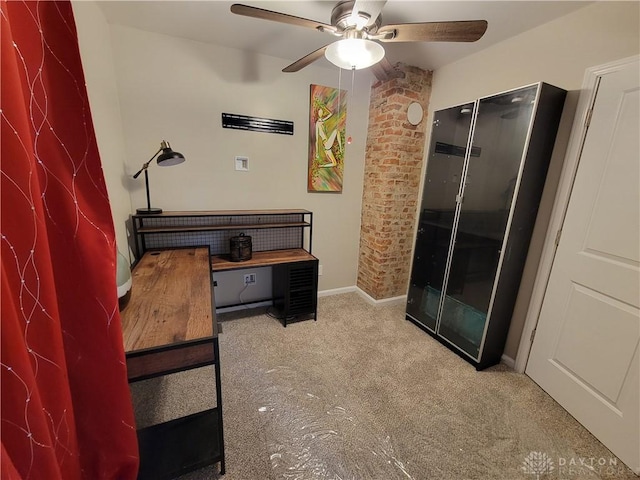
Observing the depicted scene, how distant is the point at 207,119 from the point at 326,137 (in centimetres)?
113

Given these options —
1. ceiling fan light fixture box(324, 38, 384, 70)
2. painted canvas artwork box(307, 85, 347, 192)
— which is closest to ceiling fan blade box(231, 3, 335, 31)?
ceiling fan light fixture box(324, 38, 384, 70)

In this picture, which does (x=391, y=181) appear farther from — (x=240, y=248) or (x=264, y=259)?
(x=240, y=248)

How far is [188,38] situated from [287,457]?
2.99 m

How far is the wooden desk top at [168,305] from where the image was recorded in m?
1.08

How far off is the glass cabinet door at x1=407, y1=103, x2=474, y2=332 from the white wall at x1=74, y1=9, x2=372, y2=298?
90 cm

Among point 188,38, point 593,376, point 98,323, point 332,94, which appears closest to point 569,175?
point 593,376

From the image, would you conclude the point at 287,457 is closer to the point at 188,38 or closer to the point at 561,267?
the point at 561,267

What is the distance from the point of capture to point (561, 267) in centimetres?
172

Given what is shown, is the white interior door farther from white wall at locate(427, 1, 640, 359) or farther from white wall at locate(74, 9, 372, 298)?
white wall at locate(74, 9, 372, 298)

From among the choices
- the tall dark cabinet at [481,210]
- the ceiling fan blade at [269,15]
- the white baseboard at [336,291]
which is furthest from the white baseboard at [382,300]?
the ceiling fan blade at [269,15]

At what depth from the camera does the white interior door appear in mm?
1379

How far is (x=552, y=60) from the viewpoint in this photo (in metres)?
1.75

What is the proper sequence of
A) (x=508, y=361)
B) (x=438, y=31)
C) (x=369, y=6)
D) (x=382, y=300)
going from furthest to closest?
(x=382, y=300), (x=508, y=361), (x=438, y=31), (x=369, y=6)

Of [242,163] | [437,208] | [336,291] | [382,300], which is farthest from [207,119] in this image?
[382,300]
